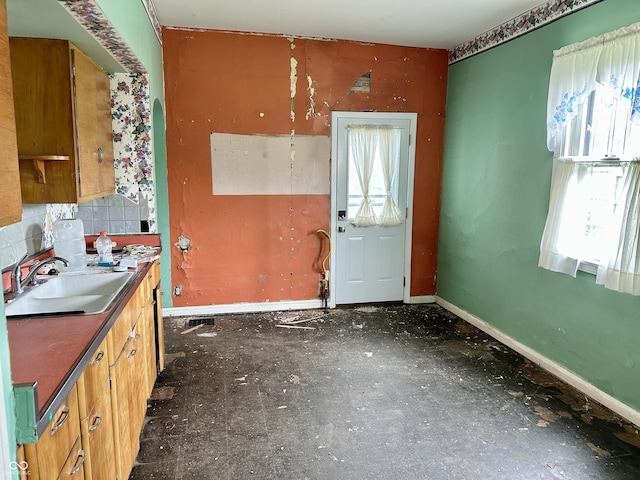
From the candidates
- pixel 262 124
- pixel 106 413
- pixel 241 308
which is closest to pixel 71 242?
pixel 106 413

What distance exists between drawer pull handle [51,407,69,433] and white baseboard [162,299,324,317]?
3146 millimetres

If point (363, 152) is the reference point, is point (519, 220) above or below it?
below

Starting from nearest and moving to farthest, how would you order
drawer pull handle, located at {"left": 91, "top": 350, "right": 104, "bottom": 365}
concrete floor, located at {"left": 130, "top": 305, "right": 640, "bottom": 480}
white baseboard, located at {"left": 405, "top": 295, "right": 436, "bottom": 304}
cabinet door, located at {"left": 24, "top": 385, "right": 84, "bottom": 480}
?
cabinet door, located at {"left": 24, "top": 385, "right": 84, "bottom": 480}
drawer pull handle, located at {"left": 91, "top": 350, "right": 104, "bottom": 365}
concrete floor, located at {"left": 130, "top": 305, "right": 640, "bottom": 480}
white baseboard, located at {"left": 405, "top": 295, "right": 436, "bottom": 304}

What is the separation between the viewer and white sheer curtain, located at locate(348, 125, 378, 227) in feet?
14.4

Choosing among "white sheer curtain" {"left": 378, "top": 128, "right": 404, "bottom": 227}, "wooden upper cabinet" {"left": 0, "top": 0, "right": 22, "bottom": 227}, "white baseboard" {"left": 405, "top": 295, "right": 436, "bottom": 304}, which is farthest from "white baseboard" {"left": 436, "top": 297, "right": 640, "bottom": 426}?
"wooden upper cabinet" {"left": 0, "top": 0, "right": 22, "bottom": 227}

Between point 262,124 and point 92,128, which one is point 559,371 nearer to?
point 262,124

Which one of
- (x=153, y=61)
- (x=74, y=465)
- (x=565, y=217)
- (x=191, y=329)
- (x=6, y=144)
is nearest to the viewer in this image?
(x=6, y=144)

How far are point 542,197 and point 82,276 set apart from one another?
3144mm

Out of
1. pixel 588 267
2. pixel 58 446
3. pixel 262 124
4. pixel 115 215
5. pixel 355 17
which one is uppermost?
pixel 355 17

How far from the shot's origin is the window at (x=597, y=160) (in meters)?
2.49

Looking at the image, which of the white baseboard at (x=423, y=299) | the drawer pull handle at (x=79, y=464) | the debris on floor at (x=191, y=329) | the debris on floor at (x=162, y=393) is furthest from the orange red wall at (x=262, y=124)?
the drawer pull handle at (x=79, y=464)

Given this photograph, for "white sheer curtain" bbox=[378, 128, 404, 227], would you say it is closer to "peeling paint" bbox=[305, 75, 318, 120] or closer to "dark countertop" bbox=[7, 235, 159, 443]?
"peeling paint" bbox=[305, 75, 318, 120]

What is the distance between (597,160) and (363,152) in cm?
217

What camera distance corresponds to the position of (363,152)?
14.5 ft
